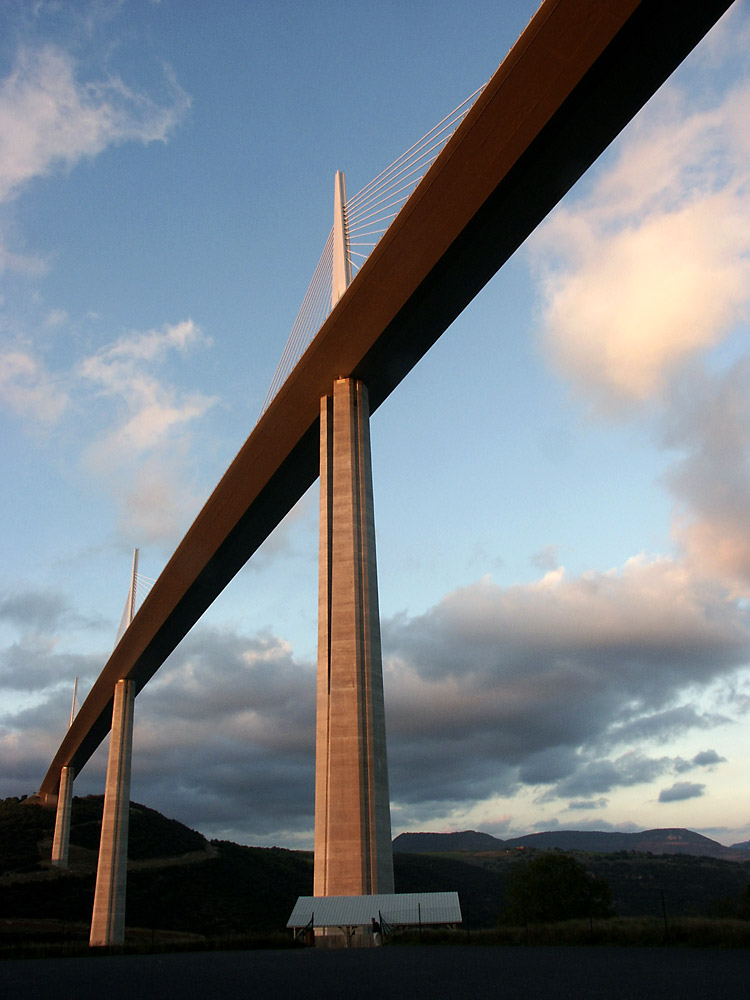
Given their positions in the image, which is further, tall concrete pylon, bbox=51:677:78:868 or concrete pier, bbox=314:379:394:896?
tall concrete pylon, bbox=51:677:78:868

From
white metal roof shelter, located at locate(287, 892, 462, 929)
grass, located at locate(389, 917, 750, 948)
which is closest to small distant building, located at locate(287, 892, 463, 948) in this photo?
white metal roof shelter, located at locate(287, 892, 462, 929)

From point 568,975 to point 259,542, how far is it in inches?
949

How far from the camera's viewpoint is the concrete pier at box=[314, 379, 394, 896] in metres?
19.2

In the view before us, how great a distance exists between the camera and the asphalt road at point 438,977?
368 inches

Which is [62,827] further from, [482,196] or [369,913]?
[482,196]

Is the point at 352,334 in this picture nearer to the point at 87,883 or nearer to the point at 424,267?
the point at 424,267

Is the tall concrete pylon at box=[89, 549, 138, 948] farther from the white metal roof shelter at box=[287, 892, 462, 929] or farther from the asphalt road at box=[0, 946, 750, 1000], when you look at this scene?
the asphalt road at box=[0, 946, 750, 1000]

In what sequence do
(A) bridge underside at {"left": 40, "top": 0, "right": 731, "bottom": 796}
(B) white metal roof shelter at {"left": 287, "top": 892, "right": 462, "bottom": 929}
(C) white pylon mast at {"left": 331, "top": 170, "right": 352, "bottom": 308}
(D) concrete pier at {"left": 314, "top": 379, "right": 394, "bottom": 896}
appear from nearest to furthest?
(A) bridge underside at {"left": 40, "top": 0, "right": 731, "bottom": 796} < (B) white metal roof shelter at {"left": 287, "top": 892, "right": 462, "bottom": 929} < (D) concrete pier at {"left": 314, "top": 379, "right": 394, "bottom": 896} < (C) white pylon mast at {"left": 331, "top": 170, "right": 352, "bottom": 308}

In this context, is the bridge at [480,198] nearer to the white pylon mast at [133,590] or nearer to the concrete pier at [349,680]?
the concrete pier at [349,680]

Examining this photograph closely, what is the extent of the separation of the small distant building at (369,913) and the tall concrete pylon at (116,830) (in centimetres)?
2597

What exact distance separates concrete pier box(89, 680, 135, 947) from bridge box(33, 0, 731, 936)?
72.0ft

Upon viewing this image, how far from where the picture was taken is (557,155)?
1702 cm

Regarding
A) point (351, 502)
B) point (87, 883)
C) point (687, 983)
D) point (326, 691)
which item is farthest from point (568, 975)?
point (87, 883)

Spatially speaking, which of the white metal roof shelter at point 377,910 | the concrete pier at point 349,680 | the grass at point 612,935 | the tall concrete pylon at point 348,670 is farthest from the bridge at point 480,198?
the grass at point 612,935
